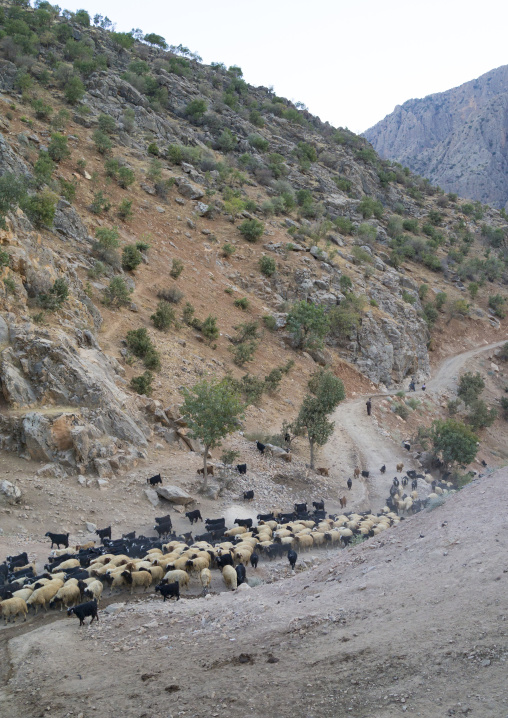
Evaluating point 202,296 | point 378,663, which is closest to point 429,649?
Result: point 378,663

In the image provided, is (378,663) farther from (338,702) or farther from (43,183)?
(43,183)

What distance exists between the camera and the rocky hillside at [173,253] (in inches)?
749

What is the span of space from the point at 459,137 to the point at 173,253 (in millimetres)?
115759

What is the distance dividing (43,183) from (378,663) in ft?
103

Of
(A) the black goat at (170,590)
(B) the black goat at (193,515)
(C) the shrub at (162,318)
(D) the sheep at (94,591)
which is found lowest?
(B) the black goat at (193,515)

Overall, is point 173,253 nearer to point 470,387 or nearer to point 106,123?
point 106,123

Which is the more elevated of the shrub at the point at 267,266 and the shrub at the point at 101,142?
the shrub at the point at 101,142

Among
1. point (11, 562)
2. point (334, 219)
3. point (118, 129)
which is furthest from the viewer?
point (334, 219)

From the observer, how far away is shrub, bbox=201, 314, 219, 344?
1204 inches

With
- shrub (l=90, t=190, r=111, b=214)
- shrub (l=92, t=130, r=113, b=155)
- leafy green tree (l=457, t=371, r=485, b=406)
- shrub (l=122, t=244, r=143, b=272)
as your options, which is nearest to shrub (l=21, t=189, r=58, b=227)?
shrub (l=122, t=244, r=143, b=272)

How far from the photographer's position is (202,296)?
115ft

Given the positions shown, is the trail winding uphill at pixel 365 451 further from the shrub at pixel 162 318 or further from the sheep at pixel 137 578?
the sheep at pixel 137 578

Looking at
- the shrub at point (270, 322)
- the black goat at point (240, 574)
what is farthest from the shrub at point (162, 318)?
the black goat at point (240, 574)

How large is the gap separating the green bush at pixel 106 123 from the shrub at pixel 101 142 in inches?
126
